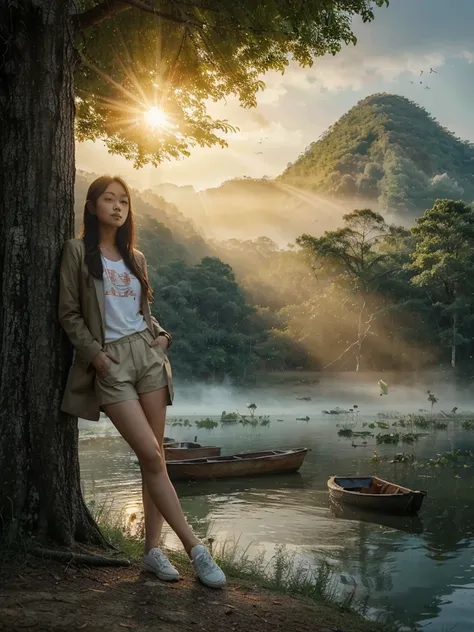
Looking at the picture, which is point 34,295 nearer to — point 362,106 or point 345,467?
point 345,467

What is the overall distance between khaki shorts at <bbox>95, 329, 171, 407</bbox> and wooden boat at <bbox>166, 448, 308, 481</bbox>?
12000 millimetres

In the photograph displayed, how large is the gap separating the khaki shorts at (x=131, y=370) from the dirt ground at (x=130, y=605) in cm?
92

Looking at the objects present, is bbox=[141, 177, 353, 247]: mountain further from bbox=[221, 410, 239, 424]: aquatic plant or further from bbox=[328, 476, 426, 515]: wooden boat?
bbox=[328, 476, 426, 515]: wooden boat

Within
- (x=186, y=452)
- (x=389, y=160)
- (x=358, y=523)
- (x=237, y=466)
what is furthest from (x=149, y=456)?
(x=389, y=160)

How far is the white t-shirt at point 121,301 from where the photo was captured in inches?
154

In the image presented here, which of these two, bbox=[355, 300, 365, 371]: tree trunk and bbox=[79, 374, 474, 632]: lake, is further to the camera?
bbox=[355, 300, 365, 371]: tree trunk

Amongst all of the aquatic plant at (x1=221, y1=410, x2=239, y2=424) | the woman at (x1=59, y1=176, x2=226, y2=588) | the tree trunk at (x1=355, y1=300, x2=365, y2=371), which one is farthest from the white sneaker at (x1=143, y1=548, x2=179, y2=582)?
the tree trunk at (x1=355, y1=300, x2=365, y2=371)

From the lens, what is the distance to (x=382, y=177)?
105688 millimetres

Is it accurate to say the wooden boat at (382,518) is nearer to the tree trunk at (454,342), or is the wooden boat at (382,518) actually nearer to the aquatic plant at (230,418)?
the aquatic plant at (230,418)

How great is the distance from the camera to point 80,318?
3.87m

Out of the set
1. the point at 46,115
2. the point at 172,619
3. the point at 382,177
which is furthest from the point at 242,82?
the point at 382,177

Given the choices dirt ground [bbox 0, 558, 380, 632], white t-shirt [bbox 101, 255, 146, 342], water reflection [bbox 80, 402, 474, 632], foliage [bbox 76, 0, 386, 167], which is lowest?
water reflection [bbox 80, 402, 474, 632]

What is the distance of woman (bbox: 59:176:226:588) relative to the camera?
3.78 meters

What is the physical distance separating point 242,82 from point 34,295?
5.20 m
